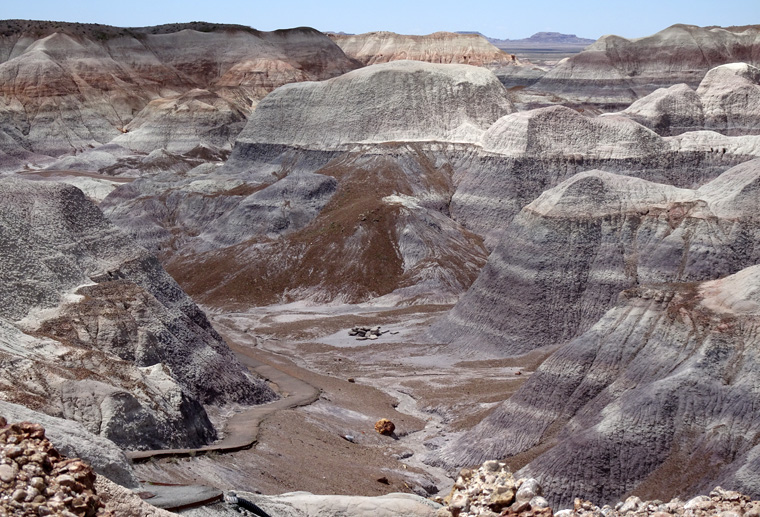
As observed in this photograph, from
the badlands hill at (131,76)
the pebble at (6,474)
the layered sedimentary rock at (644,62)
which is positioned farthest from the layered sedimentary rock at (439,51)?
the pebble at (6,474)

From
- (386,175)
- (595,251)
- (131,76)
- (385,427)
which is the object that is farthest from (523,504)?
(131,76)

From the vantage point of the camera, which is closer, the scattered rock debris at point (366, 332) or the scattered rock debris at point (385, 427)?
the scattered rock debris at point (385, 427)

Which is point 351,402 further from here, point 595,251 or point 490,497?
point 490,497

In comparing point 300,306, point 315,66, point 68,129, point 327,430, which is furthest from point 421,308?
point 315,66

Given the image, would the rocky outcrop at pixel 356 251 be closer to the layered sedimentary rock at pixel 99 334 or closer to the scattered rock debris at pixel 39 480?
the layered sedimentary rock at pixel 99 334

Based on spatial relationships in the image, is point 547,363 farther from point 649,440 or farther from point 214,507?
point 214,507

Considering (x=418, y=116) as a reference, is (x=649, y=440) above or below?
below
